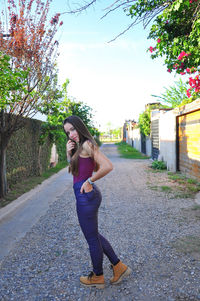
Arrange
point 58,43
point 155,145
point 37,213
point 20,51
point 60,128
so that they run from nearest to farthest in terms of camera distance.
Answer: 1. point 37,213
2. point 20,51
3. point 58,43
4. point 60,128
5. point 155,145

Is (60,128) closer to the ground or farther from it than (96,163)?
farther from it

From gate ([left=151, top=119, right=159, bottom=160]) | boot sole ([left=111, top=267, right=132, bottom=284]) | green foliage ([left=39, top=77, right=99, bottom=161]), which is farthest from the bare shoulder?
gate ([left=151, top=119, right=159, bottom=160])

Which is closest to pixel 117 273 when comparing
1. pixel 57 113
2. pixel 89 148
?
pixel 89 148

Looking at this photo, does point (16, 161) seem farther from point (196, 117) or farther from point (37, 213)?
point (196, 117)

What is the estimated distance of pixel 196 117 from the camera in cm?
754

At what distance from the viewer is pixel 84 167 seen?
2400 millimetres

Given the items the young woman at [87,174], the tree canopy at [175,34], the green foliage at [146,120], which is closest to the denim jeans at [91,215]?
the young woman at [87,174]

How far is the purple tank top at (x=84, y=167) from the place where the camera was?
2.39 meters

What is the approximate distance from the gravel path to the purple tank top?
1212mm

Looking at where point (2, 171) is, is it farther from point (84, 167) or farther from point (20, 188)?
point (84, 167)

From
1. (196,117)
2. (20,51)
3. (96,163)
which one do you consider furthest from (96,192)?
(196,117)

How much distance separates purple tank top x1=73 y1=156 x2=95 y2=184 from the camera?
2.39 meters

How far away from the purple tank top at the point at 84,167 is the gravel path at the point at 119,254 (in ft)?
3.98

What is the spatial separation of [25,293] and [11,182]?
5.23m
